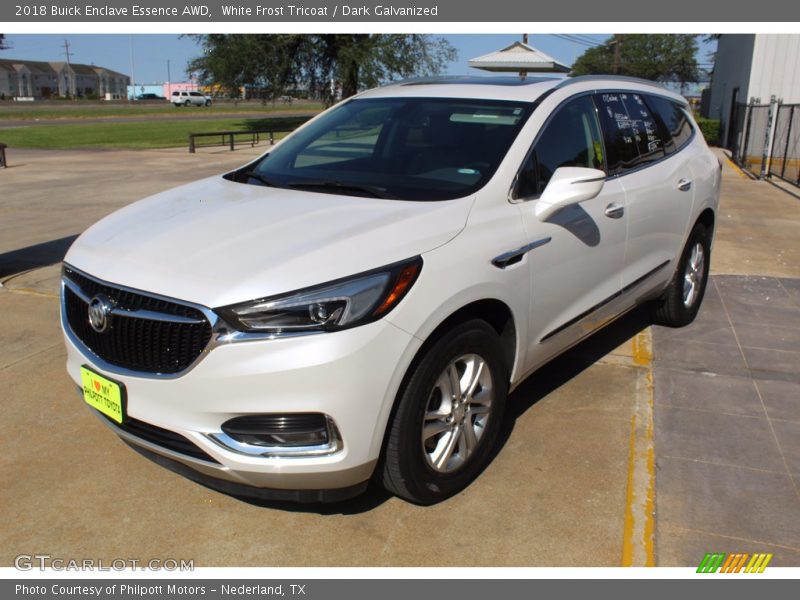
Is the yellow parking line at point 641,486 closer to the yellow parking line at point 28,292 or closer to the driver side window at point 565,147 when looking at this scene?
the driver side window at point 565,147

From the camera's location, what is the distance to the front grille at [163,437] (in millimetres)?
2895

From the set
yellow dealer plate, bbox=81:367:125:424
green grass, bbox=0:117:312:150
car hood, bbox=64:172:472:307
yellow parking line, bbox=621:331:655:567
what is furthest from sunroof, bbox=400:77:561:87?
green grass, bbox=0:117:312:150

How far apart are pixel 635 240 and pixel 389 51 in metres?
26.7

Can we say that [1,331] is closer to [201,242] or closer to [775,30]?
[201,242]

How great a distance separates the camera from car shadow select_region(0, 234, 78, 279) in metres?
7.56

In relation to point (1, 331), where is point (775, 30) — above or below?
above

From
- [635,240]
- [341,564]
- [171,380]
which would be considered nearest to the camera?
[171,380]

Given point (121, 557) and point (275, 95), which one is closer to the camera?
point (121, 557)

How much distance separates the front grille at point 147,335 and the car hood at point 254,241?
5 cm

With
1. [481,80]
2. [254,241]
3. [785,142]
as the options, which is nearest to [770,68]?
[785,142]

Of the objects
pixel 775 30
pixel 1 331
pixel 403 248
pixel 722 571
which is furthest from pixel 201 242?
pixel 775 30

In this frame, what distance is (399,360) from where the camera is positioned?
2.87m

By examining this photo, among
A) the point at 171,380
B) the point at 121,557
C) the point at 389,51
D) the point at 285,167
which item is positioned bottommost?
the point at 121,557

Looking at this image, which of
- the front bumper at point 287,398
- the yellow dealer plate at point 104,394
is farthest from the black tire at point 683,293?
the yellow dealer plate at point 104,394
